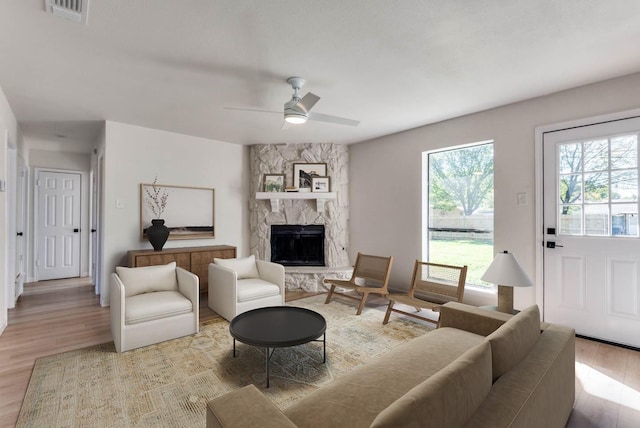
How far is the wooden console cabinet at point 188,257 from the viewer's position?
12.8ft

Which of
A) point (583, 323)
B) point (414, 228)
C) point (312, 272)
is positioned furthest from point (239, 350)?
point (583, 323)

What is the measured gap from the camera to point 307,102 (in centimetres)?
269

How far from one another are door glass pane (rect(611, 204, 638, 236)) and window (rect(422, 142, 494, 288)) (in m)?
1.13

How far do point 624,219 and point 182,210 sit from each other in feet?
17.3

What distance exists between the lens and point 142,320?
2.71 metres

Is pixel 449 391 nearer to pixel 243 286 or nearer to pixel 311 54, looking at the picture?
pixel 311 54

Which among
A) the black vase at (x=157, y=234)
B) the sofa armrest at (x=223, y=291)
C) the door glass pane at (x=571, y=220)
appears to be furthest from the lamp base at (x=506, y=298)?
the black vase at (x=157, y=234)

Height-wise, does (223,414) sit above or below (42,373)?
above

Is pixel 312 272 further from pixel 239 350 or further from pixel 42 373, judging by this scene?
pixel 42 373

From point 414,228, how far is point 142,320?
3537 millimetres

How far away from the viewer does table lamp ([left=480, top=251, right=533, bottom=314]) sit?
209 centimetres

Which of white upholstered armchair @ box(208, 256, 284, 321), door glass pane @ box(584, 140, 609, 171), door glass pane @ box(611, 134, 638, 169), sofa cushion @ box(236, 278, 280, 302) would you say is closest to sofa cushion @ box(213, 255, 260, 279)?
white upholstered armchair @ box(208, 256, 284, 321)

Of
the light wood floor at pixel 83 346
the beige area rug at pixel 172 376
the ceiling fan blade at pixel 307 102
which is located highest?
the ceiling fan blade at pixel 307 102

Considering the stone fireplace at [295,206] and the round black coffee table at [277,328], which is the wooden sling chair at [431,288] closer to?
the round black coffee table at [277,328]
